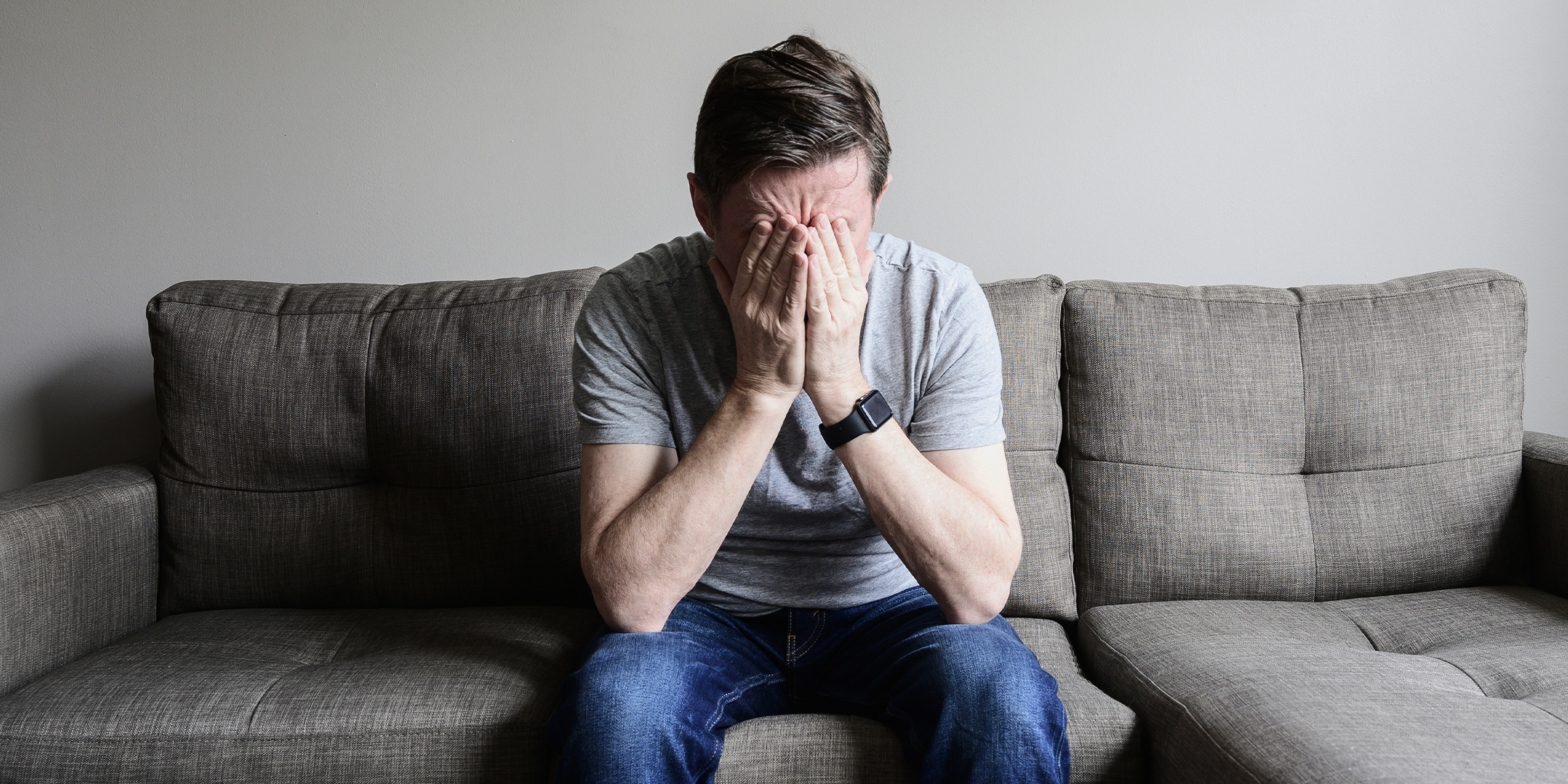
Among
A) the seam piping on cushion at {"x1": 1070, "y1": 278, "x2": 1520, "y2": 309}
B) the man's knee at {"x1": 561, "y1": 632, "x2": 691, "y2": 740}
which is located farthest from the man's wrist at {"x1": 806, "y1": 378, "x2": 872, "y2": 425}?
the seam piping on cushion at {"x1": 1070, "y1": 278, "x2": 1520, "y2": 309}

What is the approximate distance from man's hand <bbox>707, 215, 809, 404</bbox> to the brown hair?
76 mm

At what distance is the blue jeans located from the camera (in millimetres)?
979

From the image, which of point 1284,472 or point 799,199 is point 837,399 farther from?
point 1284,472

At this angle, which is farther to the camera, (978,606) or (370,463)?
(370,463)

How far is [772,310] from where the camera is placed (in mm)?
1109

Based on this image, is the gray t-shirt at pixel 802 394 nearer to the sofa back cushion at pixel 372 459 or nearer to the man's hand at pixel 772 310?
the man's hand at pixel 772 310

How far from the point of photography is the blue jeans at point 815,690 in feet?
3.21

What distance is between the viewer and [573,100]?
1.95 metres

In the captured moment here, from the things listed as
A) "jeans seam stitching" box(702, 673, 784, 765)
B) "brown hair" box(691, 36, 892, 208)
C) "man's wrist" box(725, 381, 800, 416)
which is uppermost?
"brown hair" box(691, 36, 892, 208)

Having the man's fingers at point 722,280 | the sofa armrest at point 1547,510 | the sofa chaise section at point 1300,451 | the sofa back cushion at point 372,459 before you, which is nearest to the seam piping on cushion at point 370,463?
the sofa back cushion at point 372,459

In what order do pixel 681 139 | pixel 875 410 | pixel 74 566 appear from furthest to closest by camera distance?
pixel 681 139 → pixel 74 566 → pixel 875 410

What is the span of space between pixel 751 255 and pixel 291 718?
2.62 feet

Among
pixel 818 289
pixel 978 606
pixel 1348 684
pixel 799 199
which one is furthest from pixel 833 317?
pixel 1348 684

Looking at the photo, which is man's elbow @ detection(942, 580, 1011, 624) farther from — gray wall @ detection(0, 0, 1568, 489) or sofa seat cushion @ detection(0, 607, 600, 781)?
gray wall @ detection(0, 0, 1568, 489)
